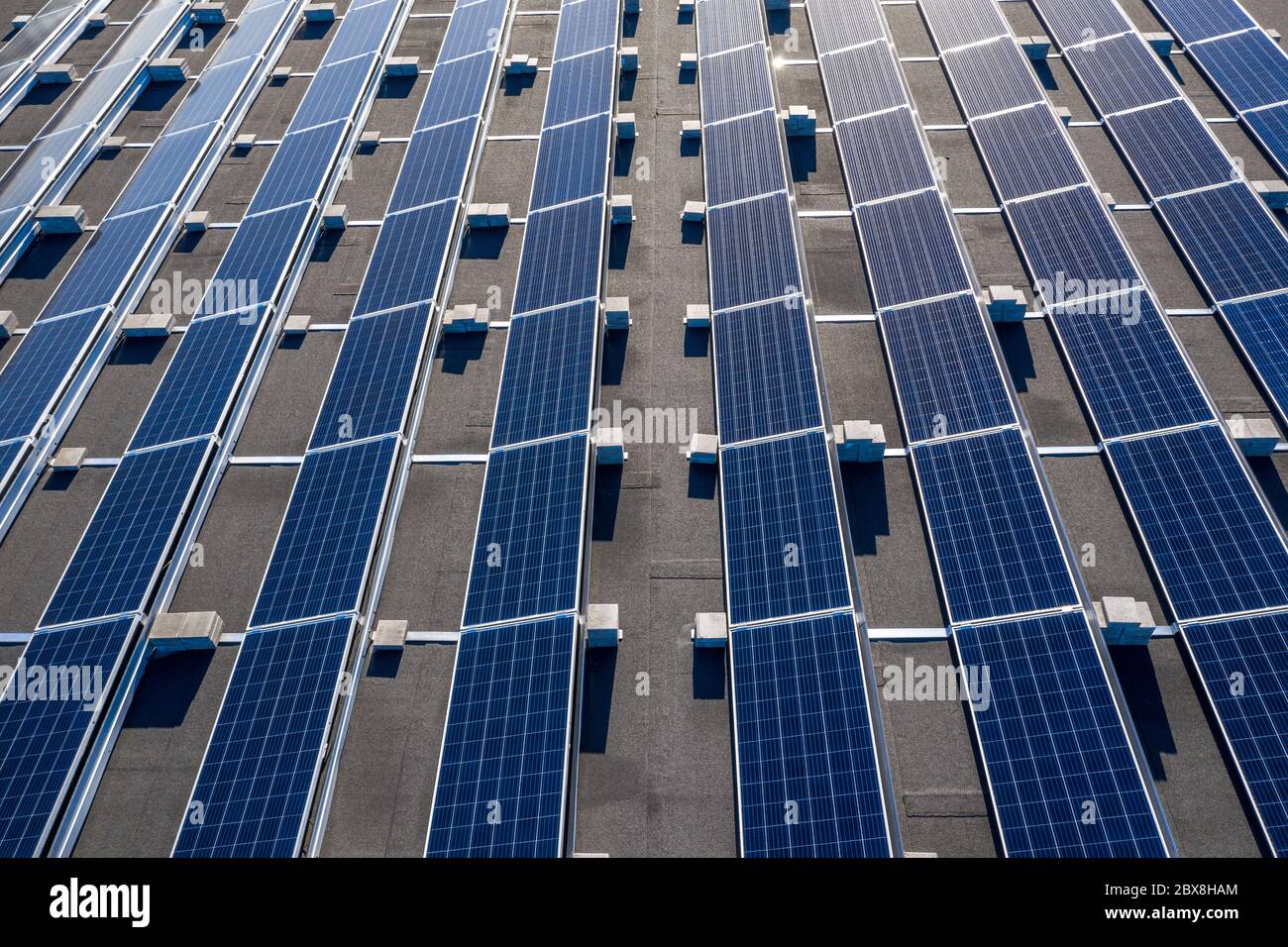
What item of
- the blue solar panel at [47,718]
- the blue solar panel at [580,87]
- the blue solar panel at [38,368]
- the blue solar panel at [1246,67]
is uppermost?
the blue solar panel at [580,87]

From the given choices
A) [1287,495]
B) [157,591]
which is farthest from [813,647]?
[157,591]

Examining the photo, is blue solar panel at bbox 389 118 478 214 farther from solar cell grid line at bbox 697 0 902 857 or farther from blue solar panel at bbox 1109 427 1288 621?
blue solar panel at bbox 1109 427 1288 621

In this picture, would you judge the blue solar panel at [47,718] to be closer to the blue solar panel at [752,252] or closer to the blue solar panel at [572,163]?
the blue solar panel at [752,252]

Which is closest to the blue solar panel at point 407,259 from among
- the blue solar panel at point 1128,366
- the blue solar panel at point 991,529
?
the blue solar panel at point 991,529

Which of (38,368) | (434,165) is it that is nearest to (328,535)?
(38,368)

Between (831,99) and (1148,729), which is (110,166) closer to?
(831,99)

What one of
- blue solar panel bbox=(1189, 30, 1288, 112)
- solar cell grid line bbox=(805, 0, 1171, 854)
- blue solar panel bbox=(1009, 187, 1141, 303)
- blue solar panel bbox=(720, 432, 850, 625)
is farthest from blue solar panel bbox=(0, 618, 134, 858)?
blue solar panel bbox=(1189, 30, 1288, 112)

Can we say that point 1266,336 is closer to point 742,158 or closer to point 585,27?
point 742,158
